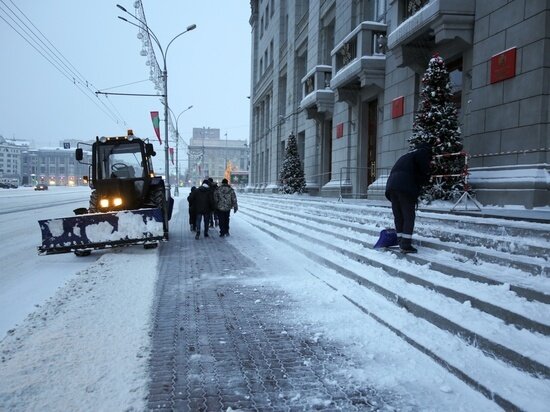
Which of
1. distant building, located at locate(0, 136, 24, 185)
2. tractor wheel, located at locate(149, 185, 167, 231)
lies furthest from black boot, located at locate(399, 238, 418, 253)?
distant building, located at locate(0, 136, 24, 185)

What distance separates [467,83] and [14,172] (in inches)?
5350

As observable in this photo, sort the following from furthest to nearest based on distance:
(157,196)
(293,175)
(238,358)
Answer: (293,175)
(157,196)
(238,358)

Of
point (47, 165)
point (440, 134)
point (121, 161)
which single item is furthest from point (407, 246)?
point (47, 165)

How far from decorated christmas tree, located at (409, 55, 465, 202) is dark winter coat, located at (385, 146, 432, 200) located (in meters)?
3.02

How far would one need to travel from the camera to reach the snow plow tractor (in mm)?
9492

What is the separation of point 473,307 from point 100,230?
7.89 meters

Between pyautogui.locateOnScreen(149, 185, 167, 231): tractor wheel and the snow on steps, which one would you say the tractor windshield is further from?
the snow on steps

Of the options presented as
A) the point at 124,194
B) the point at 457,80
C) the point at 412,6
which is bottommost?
the point at 124,194

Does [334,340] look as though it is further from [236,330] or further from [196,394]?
[196,394]

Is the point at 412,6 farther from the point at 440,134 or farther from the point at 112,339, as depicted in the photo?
the point at 112,339

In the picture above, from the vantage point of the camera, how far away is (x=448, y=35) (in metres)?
10.5

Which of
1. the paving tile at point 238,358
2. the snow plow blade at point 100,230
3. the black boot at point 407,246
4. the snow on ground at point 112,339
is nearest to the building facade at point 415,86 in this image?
the black boot at point 407,246

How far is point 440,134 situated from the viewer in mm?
9586

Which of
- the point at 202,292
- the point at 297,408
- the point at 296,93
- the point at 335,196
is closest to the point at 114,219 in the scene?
the point at 202,292
